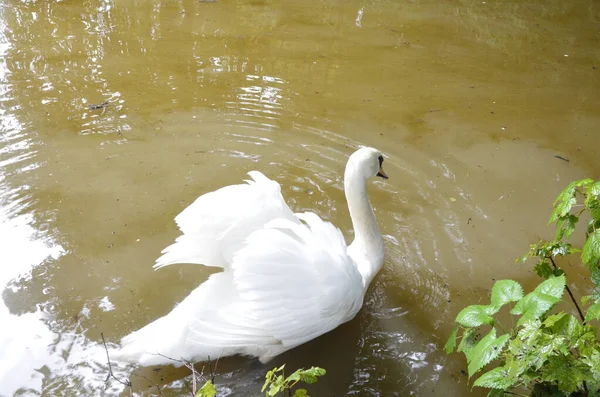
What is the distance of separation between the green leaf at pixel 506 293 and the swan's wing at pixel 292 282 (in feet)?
2.10

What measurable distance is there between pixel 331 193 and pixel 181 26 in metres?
3.13

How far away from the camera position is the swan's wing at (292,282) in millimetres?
2178

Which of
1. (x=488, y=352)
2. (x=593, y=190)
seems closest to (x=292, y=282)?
(x=488, y=352)

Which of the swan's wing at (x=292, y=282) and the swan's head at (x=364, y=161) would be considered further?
the swan's head at (x=364, y=161)

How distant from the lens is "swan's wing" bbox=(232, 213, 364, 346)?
2.18 metres

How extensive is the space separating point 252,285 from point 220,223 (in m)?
0.36

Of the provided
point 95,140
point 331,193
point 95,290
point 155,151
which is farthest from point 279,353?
point 95,140

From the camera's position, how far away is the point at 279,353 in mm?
2398

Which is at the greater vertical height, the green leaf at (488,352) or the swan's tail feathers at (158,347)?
the green leaf at (488,352)

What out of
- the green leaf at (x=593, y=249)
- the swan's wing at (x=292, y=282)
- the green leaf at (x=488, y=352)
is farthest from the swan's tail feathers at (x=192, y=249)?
the green leaf at (x=593, y=249)

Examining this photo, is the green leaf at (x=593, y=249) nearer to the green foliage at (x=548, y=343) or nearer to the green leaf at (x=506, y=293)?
the green foliage at (x=548, y=343)

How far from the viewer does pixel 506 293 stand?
6.34 feet

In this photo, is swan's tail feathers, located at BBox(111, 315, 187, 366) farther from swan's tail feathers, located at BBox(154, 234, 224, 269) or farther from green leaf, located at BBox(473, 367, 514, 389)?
green leaf, located at BBox(473, 367, 514, 389)

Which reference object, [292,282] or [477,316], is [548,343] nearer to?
[477,316]
